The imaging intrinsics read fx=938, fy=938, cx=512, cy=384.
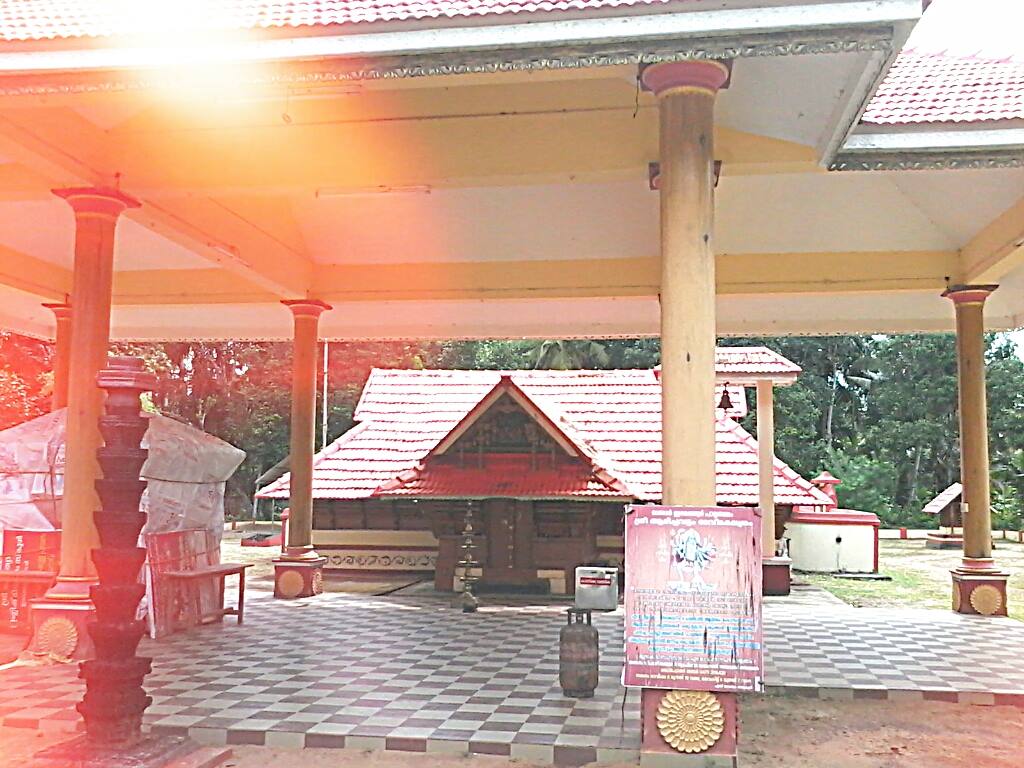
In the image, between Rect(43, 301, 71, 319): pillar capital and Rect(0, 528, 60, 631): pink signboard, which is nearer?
Rect(0, 528, 60, 631): pink signboard

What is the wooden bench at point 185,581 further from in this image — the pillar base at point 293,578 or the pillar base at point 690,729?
the pillar base at point 690,729

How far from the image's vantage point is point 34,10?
5.54 metres

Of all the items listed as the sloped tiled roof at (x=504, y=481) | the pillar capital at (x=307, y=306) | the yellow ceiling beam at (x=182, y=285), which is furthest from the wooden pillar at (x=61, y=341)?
the sloped tiled roof at (x=504, y=481)

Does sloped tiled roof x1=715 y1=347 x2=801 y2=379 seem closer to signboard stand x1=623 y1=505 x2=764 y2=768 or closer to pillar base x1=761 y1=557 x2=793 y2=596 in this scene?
pillar base x1=761 y1=557 x2=793 y2=596

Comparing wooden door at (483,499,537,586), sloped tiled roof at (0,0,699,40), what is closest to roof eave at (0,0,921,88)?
sloped tiled roof at (0,0,699,40)

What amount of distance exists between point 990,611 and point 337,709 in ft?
25.8

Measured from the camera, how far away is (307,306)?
440 inches

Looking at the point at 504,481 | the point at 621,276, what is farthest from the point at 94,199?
the point at 504,481

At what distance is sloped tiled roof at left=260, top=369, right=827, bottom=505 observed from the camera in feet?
43.4

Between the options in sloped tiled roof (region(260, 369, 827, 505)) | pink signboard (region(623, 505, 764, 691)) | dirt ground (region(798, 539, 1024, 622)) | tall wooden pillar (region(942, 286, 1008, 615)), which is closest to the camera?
pink signboard (region(623, 505, 764, 691))

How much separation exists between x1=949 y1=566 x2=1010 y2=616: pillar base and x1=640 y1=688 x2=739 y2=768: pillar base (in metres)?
6.77

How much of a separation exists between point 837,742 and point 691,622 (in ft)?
4.75

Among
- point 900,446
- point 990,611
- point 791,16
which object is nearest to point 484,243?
point 791,16

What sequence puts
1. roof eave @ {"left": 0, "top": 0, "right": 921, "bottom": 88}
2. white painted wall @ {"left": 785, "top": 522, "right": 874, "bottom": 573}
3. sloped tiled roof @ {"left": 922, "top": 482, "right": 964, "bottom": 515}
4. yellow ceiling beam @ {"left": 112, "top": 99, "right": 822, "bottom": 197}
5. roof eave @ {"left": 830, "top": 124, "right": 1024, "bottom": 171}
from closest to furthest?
roof eave @ {"left": 0, "top": 0, "right": 921, "bottom": 88}, roof eave @ {"left": 830, "top": 124, "right": 1024, "bottom": 171}, yellow ceiling beam @ {"left": 112, "top": 99, "right": 822, "bottom": 197}, white painted wall @ {"left": 785, "top": 522, "right": 874, "bottom": 573}, sloped tiled roof @ {"left": 922, "top": 482, "right": 964, "bottom": 515}
